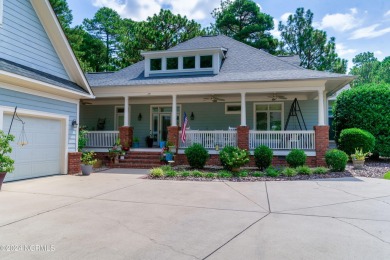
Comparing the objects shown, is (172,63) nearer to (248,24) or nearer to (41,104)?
(41,104)

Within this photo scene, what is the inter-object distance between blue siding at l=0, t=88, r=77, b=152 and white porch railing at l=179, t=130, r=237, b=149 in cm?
466

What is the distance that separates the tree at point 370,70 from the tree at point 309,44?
2062 cm

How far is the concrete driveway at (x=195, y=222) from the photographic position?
3.30m

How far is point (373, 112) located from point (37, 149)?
45.9 ft

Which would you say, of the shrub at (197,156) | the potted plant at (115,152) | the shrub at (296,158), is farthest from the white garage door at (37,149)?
the shrub at (296,158)

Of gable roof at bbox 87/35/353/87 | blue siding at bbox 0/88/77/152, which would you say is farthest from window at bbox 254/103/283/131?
blue siding at bbox 0/88/77/152

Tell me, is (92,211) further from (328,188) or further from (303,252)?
(328,188)

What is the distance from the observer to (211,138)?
12.3m

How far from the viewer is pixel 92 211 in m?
5.01

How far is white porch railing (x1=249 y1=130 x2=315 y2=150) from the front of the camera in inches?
452

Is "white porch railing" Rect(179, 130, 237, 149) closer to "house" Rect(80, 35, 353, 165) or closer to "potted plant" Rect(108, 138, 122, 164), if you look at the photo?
"house" Rect(80, 35, 353, 165)

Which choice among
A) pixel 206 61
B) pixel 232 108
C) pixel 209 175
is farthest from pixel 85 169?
pixel 232 108

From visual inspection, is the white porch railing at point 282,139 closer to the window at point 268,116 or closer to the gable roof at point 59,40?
the window at point 268,116

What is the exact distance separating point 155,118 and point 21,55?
27.2 feet
